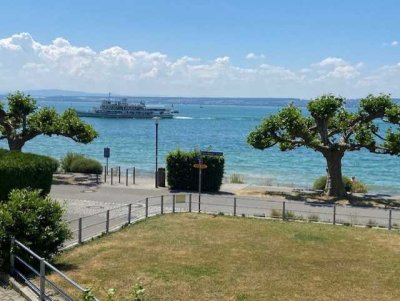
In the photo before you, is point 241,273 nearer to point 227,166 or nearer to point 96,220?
point 96,220

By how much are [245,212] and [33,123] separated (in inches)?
655

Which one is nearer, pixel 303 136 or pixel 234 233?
pixel 234 233

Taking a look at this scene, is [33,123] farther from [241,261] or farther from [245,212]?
[241,261]

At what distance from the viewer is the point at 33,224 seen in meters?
13.3

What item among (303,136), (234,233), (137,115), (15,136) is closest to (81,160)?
(15,136)

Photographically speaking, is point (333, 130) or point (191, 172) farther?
point (191, 172)

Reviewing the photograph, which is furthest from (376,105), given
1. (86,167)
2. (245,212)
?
(86,167)

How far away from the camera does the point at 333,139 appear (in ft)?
102

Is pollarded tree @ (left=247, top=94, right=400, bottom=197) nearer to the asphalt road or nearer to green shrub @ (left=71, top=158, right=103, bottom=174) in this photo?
the asphalt road

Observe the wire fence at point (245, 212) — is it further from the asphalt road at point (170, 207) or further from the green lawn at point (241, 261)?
the green lawn at point (241, 261)

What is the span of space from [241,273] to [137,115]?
491 feet

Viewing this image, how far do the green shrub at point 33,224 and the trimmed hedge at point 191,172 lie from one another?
55.7ft

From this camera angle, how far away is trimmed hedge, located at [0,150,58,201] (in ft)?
62.0

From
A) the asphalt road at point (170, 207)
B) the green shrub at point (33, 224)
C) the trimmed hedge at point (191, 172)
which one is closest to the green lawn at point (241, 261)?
the green shrub at point (33, 224)
